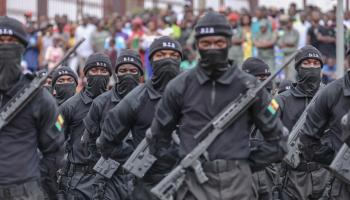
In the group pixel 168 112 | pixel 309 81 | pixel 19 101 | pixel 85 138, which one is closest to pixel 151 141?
pixel 168 112

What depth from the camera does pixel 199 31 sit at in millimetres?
8875

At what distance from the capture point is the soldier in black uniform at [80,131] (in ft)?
43.3

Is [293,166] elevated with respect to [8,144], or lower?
lower

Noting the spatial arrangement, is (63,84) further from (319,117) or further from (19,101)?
(19,101)

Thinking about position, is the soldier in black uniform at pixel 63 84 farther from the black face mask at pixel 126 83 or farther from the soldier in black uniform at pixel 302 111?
the soldier in black uniform at pixel 302 111

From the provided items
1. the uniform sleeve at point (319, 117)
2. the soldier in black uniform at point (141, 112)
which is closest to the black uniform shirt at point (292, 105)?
the soldier in black uniform at point (141, 112)

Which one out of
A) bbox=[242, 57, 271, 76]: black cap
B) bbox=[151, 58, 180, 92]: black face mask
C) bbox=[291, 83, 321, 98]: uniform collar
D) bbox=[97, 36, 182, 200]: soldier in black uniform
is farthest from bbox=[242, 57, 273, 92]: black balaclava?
bbox=[151, 58, 180, 92]: black face mask

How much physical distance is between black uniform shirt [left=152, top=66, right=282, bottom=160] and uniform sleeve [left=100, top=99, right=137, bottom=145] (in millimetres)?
2020

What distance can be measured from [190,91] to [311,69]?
460cm

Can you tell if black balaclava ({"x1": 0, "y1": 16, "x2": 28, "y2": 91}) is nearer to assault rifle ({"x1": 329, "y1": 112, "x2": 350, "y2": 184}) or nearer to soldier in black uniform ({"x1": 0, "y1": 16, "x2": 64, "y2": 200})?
soldier in black uniform ({"x1": 0, "y1": 16, "x2": 64, "y2": 200})

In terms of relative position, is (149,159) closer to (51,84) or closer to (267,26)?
(51,84)

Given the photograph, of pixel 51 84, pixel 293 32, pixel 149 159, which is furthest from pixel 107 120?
pixel 293 32

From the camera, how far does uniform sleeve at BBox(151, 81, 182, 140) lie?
9016 mm

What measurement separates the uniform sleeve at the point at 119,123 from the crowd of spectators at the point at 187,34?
37.3 ft
